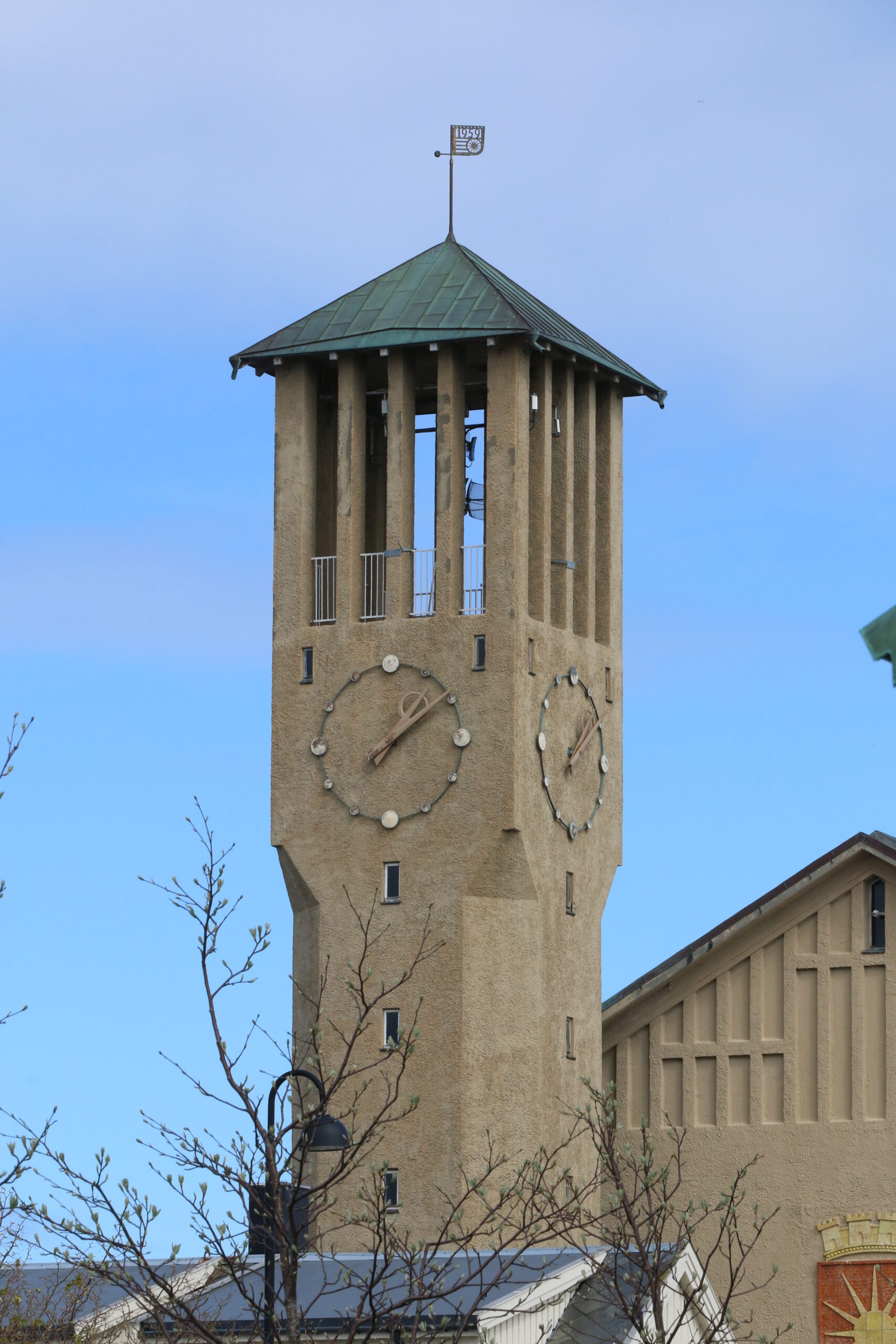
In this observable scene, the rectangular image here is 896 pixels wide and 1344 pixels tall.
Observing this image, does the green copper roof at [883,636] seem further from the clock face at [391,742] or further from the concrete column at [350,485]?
the concrete column at [350,485]

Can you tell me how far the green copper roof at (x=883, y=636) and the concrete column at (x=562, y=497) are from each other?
21622mm

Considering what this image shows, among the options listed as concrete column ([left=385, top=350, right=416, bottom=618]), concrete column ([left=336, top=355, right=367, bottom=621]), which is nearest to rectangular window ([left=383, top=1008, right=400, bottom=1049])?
concrete column ([left=385, top=350, right=416, bottom=618])

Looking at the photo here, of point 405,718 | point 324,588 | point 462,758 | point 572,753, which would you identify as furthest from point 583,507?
point 462,758

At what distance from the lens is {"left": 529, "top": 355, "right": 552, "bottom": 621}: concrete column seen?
34688 millimetres

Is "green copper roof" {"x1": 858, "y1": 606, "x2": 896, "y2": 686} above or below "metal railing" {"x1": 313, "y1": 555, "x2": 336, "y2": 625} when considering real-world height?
below

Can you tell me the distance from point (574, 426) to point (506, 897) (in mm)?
6612

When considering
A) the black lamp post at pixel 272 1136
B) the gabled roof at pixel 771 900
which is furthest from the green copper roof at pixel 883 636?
the gabled roof at pixel 771 900

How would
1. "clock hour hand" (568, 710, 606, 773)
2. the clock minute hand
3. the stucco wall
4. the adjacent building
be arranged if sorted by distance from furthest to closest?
1. "clock hour hand" (568, 710, 606, 773)
2. the clock minute hand
3. the stucco wall
4. the adjacent building

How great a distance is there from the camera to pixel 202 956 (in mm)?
20984

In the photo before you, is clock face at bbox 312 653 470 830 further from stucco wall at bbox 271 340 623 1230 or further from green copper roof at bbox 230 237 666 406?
green copper roof at bbox 230 237 666 406

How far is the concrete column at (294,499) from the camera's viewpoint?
35.6m

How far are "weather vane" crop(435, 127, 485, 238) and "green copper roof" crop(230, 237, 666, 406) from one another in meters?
0.63

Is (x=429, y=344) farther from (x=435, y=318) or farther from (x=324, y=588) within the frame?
(x=324, y=588)

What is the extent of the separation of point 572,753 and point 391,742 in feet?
8.09
